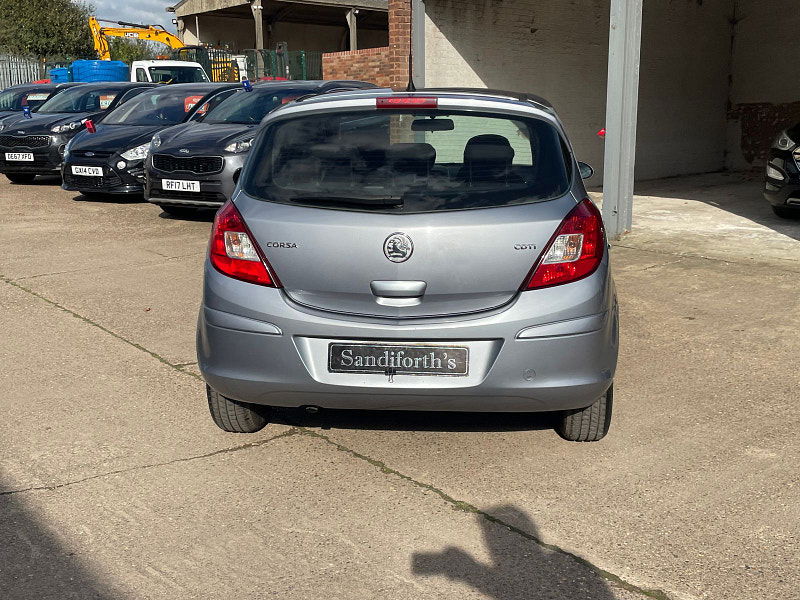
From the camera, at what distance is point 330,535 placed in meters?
3.68

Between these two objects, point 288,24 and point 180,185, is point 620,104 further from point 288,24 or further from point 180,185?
point 288,24

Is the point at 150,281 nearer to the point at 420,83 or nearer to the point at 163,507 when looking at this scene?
the point at 163,507

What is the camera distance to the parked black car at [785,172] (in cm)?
1091

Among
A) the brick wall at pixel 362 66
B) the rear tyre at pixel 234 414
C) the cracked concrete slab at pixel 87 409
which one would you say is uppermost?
the brick wall at pixel 362 66

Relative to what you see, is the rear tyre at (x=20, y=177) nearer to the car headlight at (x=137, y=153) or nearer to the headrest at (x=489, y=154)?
the car headlight at (x=137, y=153)

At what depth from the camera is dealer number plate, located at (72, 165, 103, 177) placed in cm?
1330

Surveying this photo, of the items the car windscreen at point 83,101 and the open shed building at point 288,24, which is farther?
the open shed building at point 288,24

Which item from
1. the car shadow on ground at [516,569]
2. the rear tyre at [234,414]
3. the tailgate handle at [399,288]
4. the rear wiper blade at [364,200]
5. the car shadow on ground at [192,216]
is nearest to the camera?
the car shadow on ground at [516,569]

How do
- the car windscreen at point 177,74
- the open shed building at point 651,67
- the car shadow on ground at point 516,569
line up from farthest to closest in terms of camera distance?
the car windscreen at point 177,74, the open shed building at point 651,67, the car shadow on ground at point 516,569

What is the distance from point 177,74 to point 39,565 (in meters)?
24.1

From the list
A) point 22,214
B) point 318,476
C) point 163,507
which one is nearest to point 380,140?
point 318,476

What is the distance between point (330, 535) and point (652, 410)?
211 cm

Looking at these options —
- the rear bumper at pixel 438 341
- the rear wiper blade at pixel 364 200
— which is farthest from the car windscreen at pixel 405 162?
the rear bumper at pixel 438 341

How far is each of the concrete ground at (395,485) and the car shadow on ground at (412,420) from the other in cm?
2
